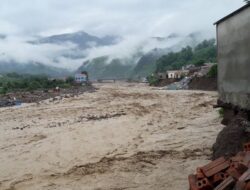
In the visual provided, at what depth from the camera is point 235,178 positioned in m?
6.45

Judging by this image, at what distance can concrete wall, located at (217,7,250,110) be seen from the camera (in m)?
12.2

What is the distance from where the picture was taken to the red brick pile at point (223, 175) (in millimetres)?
6355

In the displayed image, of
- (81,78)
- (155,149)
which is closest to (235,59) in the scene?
(155,149)

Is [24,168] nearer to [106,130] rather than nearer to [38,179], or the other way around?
[38,179]

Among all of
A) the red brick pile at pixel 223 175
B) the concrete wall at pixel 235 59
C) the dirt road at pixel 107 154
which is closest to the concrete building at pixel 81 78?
the dirt road at pixel 107 154

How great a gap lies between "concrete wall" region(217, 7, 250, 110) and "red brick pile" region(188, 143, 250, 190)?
4.87 meters

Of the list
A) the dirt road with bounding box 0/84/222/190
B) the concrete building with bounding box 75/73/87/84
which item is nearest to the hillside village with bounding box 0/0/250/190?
the dirt road with bounding box 0/84/222/190

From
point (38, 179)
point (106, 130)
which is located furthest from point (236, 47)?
point (106, 130)

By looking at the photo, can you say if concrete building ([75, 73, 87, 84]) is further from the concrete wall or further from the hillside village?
the concrete wall

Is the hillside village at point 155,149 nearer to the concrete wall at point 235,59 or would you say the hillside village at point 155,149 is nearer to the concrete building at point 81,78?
the concrete wall at point 235,59

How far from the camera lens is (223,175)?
7.05m

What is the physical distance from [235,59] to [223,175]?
6.85 metres

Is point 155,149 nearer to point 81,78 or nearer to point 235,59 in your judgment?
point 235,59

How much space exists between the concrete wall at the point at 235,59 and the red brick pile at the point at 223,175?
192 inches
